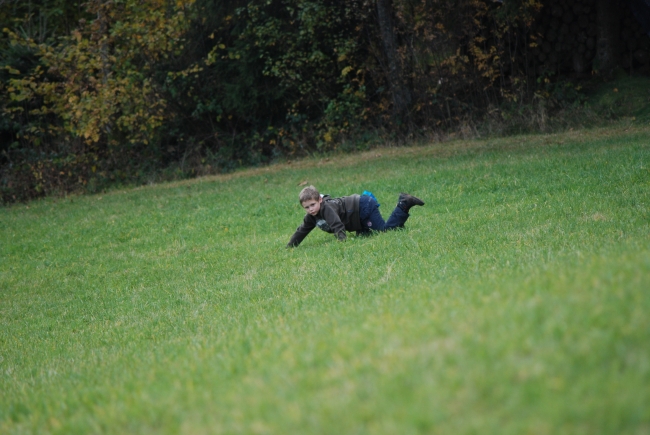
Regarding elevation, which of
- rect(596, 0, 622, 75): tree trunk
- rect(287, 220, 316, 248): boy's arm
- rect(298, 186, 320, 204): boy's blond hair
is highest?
rect(596, 0, 622, 75): tree trunk

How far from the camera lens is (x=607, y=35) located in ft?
75.5

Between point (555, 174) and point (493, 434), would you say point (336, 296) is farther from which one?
point (555, 174)

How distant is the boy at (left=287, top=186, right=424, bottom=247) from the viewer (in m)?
10.3

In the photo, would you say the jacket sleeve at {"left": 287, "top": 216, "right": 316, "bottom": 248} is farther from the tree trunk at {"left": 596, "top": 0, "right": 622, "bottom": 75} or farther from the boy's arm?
the tree trunk at {"left": 596, "top": 0, "right": 622, "bottom": 75}

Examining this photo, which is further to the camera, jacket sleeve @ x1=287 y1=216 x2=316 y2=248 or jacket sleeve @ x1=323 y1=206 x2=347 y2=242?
jacket sleeve @ x1=287 y1=216 x2=316 y2=248

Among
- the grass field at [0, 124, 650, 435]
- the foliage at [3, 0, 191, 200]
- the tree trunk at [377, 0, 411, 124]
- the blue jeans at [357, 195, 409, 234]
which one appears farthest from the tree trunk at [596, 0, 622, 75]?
the blue jeans at [357, 195, 409, 234]

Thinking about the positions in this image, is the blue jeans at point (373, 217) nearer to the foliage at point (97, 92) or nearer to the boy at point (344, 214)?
the boy at point (344, 214)

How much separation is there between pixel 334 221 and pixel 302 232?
76 centimetres

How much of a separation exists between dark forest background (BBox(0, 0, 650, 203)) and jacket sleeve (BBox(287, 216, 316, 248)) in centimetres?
1330

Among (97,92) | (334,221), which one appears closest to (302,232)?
(334,221)

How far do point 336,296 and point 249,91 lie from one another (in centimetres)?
2178

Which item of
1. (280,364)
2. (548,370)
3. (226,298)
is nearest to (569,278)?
(548,370)

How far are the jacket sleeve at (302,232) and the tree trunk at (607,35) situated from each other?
53.8ft

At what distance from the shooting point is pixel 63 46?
28562mm
